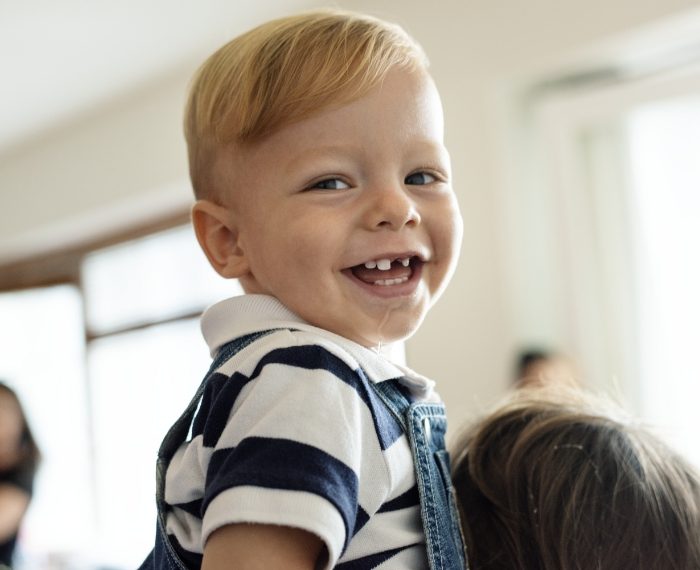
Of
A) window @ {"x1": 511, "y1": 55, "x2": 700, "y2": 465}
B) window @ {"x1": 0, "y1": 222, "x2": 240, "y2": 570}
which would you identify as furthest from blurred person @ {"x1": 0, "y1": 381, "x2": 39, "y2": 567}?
window @ {"x1": 0, "y1": 222, "x2": 240, "y2": 570}

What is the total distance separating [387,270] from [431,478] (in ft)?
0.55

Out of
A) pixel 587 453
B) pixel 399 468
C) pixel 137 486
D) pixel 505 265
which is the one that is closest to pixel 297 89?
pixel 399 468

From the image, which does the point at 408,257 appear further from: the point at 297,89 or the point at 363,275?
the point at 297,89

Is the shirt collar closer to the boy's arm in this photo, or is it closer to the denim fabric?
the denim fabric

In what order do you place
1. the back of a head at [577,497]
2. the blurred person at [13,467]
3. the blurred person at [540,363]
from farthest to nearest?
the blurred person at [540,363] → the blurred person at [13,467] → the back of a head at [577,497]

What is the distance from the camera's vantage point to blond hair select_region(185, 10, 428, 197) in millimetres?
723

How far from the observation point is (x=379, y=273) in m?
0.75

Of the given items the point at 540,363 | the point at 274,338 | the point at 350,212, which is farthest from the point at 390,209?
the point at 540,363

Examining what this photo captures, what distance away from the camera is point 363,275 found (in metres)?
0.74

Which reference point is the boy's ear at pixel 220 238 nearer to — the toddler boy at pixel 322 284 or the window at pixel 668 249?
the toddler boy at pixel 322 284

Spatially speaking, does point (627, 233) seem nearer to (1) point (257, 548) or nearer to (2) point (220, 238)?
(2) point (220, 238)

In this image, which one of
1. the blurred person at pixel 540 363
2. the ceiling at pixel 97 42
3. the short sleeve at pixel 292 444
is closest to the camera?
the short sleeve at pixel 292 444

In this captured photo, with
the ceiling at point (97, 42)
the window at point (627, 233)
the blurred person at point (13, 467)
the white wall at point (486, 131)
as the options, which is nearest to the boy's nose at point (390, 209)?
the blurred person at point (13, 467)

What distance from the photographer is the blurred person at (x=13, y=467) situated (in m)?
2.99
